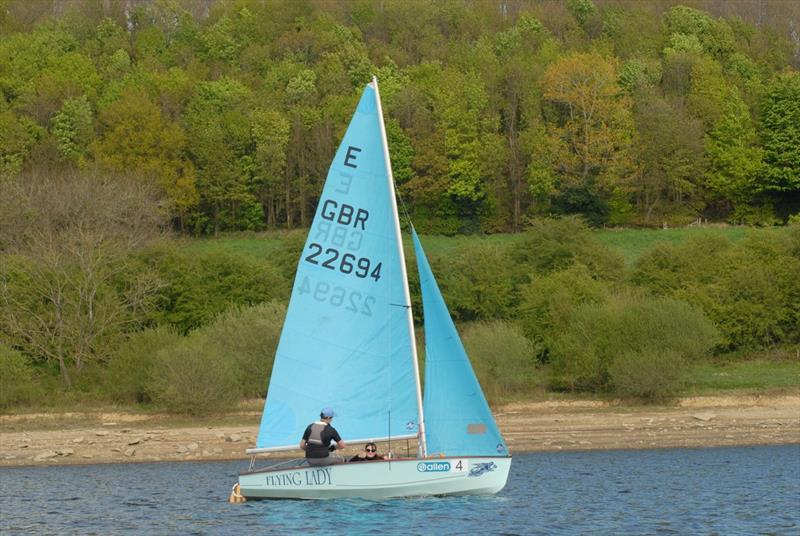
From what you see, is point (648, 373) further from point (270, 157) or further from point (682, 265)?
point (270, 157)

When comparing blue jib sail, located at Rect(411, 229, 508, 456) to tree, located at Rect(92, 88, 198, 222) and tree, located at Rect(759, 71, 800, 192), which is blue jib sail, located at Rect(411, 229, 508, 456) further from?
tree, located at Rect(759, 71, 800, 192)

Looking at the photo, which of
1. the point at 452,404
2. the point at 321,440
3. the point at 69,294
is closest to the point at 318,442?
the point at 321,440

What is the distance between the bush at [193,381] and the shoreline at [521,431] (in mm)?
645

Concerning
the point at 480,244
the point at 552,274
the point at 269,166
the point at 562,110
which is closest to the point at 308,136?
the point at 269,166

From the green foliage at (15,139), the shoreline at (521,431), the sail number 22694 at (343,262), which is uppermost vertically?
the green foliage at (15,139)

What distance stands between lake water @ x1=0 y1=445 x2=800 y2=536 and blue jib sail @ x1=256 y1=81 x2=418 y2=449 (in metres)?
1.95

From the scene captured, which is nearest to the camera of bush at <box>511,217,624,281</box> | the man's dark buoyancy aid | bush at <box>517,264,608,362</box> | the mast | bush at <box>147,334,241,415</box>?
the man's dark buoyancy aid

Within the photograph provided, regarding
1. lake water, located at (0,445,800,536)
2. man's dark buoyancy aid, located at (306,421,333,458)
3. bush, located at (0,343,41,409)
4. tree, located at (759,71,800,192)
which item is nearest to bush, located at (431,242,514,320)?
bush, located at (0,343,41,409)

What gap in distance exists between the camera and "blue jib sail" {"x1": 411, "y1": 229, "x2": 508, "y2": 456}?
31.6m

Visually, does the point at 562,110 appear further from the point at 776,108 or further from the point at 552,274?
the point at 552,274

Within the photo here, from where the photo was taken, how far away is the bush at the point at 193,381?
56.5m

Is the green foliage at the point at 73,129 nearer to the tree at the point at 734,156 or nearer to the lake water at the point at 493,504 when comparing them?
the tree at the point at 734,156

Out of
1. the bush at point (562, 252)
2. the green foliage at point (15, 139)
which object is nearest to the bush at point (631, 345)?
the bush at point (562, 252)

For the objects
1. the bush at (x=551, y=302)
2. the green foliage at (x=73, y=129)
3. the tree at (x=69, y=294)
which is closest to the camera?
the tree at (x=69, y=294)
